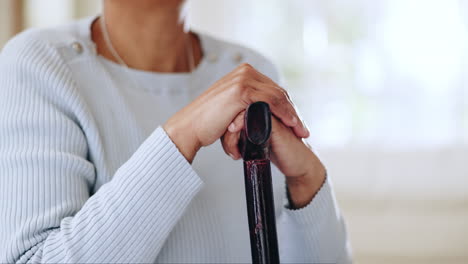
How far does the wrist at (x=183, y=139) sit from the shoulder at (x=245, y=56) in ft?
1.46

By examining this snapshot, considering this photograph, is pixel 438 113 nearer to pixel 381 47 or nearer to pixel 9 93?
pixel 381 47

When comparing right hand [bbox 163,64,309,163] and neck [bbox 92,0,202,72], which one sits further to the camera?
neck [bbox 92,0,202,72]

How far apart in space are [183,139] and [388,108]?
126 cm

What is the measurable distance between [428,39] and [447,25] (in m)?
0.07

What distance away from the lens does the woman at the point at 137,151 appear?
646 mm

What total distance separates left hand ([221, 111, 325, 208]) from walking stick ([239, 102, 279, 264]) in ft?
0.41

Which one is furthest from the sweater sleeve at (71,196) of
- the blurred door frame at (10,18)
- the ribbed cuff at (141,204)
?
the blurred door frame at (10,18)

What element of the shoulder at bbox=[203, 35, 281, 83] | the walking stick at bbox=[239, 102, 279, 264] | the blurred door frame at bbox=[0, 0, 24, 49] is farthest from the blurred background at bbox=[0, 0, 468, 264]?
the walking stick at bbox=[239, 102, 279, 264]

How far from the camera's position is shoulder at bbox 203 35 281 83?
3.55 feet

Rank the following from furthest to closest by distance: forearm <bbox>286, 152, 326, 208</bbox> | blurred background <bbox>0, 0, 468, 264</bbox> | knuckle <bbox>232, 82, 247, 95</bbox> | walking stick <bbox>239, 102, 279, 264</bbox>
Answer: blurred background <bbox>0, 0, 468, 264</bbox>
forearm <bbox>286, 152, 326, 208</bbox>
knuckle <bbox>232, 82, 247, 95</bbox>
walking stick <bbox>239, 102, 279, 264</bbox>

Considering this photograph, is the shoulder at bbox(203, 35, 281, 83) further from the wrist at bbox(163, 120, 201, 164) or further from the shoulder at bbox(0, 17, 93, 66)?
the wrist at bbox(163, 120, 201, 164)

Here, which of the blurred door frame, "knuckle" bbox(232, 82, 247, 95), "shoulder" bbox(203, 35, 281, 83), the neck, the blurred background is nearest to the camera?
"knuckle" bbox(232, 82, 247, 95)

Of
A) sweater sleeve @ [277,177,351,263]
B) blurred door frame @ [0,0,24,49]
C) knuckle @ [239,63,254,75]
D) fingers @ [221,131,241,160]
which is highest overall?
blurred door frame @ [0,0,24,49]

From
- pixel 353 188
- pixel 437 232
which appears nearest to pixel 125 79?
pixel 353 188
